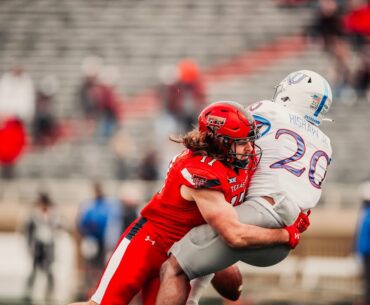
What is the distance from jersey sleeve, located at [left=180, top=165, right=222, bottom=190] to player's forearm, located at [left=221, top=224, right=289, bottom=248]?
0.26m

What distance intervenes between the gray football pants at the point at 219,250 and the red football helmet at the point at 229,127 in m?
0.28

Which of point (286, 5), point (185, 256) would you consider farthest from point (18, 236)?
point (185, 256)

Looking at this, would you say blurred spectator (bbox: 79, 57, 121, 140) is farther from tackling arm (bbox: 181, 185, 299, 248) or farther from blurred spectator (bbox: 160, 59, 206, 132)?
tackling arm (bbox: 181, 185, 299, 248)

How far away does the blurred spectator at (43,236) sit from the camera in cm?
1556

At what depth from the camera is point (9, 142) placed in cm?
1897

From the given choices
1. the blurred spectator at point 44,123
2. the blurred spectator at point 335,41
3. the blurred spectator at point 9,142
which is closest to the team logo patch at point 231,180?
the blurred spectator at point 9,142

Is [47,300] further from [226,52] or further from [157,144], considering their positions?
[226,52]

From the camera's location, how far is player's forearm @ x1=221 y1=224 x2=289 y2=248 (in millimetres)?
6852

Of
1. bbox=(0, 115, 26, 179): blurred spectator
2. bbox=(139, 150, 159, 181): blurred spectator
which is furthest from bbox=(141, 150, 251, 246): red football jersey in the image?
bbox=(0, 115, 26, 179): blurred spectator

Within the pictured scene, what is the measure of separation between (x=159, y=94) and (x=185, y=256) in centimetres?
1238

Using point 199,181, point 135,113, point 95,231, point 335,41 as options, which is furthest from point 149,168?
point 199,181

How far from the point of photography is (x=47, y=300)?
15.4 meters

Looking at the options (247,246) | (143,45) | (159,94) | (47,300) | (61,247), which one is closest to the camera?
(247,246)

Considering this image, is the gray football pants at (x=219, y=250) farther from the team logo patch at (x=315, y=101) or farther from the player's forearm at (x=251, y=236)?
the team logo patch at (x=315, y=101)
